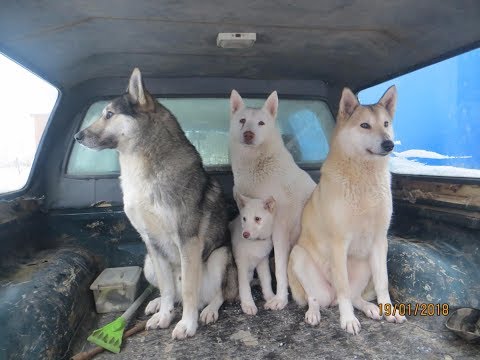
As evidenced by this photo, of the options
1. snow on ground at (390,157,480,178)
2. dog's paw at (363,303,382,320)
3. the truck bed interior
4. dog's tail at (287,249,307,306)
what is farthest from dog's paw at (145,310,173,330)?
snow on ground at (390,157,480,178)

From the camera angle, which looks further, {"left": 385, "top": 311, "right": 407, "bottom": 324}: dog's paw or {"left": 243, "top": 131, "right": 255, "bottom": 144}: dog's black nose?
{"left": 243, "top": 131, "right": 255, "bottom": 144}: dog's black nose

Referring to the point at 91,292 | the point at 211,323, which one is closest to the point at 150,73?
the point at 91,292

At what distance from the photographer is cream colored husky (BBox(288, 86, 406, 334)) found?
210cm

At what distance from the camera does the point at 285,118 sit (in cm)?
332

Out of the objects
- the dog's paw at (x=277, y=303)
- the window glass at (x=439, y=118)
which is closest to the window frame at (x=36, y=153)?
the dog's paw at (x=277, y=303)

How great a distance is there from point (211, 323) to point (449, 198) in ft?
5.59

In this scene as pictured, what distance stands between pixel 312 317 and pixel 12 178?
2284 mm

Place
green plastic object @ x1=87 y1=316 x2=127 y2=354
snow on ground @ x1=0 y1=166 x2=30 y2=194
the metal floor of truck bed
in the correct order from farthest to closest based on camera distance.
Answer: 1. snow on ground @ x1=0 y1=166 x2=30 y2=194
2. green plastic object @ x1=87 y1=316 x2=127 y2=354
3. the metal floor of truck bed

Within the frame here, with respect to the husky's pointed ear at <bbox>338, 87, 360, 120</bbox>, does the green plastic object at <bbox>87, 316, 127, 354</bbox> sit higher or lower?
lower

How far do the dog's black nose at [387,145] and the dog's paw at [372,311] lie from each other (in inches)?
36.8

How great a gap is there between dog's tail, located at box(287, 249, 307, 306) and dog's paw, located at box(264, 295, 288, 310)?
7 cm

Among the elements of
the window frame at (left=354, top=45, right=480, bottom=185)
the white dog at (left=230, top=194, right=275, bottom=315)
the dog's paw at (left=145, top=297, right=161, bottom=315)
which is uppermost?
the window frame at (left=354, top=45, right=480, bottom=185)

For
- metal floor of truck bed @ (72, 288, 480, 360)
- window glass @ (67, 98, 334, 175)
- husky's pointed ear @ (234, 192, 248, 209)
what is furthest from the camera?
window glass @ (67, 98, 334, 175)

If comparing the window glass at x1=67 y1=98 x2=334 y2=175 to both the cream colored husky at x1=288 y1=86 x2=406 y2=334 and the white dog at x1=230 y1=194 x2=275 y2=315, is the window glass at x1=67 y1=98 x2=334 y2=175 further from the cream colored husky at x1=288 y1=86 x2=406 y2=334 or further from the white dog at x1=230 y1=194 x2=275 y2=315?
the cream colored husky at x1=288 y1=86 x2=406 y2=334
